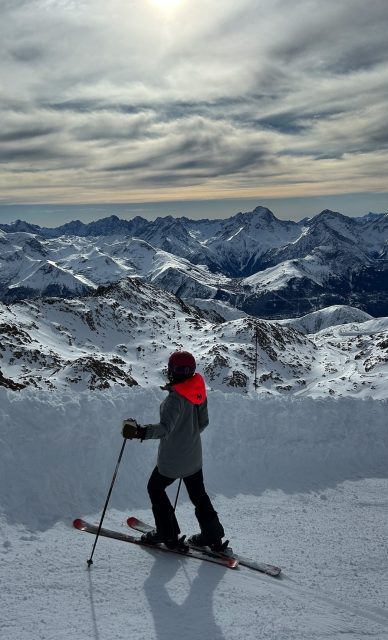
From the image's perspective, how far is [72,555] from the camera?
22.3ft

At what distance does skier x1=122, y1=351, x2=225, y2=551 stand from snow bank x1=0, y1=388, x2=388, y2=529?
1.93 m

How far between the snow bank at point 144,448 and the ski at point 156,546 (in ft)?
1.58

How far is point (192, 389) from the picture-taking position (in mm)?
6977

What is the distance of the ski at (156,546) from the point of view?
715 centimetres

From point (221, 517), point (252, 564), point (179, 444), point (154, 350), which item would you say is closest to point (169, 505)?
point (179, 444)

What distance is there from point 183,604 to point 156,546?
5.10 ft

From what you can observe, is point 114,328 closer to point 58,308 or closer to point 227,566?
point 58,308

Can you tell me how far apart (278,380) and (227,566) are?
→ 90888mm

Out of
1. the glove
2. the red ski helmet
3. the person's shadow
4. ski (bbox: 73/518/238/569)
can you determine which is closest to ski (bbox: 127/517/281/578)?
ski (bbox: 73/518/238/569)

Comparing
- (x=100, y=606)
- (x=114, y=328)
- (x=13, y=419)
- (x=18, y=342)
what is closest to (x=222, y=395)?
(x=13, y=419)

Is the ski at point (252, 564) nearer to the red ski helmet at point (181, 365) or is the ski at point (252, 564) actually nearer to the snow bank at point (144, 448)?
the snow bank at point (144, 448)

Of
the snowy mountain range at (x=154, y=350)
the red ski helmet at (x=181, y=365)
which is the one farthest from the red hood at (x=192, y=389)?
the snowy mountain range at (x=154, y=350)

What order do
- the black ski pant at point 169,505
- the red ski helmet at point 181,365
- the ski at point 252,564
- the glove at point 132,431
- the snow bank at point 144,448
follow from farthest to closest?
the snow bank at point 144,448 < the black ski pant at point 169,505 < the ski at point 252,564 < the red ski helmet at point 181,365 < the glove at point 132,431

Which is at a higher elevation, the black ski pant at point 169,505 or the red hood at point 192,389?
the red hood at point 192,389
